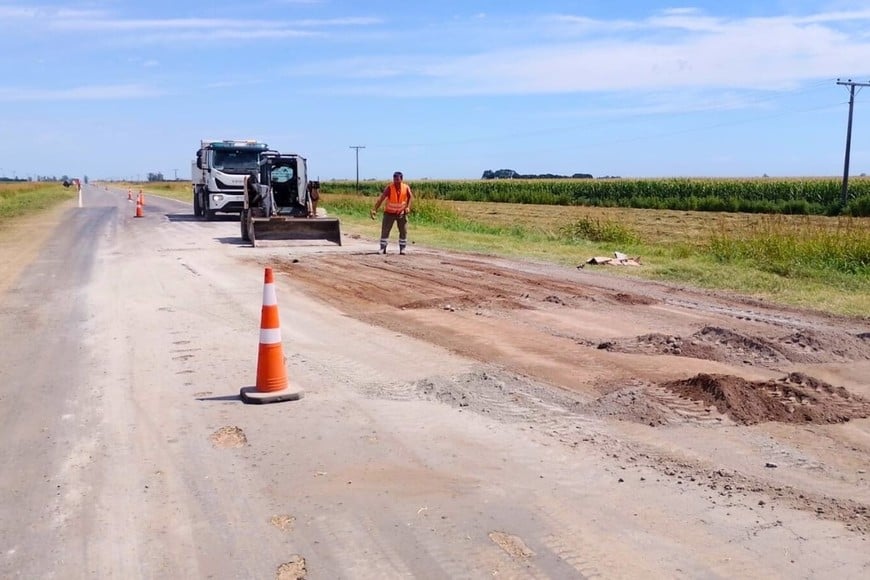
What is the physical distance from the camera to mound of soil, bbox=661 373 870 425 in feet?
21.0

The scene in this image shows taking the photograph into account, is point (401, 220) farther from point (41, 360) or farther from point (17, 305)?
point (41, 360)

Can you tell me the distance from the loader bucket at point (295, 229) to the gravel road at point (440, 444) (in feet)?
33.3

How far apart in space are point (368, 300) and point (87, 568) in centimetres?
855

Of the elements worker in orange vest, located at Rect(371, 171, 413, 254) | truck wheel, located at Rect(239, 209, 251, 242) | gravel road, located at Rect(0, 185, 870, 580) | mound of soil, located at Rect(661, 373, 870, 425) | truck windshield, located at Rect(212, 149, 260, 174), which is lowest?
gravel road, located at Rect(0, 185, 870, 580)

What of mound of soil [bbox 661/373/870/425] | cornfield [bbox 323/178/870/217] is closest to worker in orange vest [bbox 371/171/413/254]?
mound of soil [bbox 661/373/870/425]

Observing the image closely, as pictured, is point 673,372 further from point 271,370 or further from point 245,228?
point 245,228

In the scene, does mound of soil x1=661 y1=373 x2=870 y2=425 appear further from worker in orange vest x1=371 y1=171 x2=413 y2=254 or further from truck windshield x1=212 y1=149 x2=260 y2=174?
truck windshield x1=212 y1=149 x2=260 y2=174

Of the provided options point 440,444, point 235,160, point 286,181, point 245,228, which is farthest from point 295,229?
point 440,444

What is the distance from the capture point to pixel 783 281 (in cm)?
1440

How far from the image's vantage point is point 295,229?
72.2 feet

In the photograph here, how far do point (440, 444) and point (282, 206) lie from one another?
1892cm

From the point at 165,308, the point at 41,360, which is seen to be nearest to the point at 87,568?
the point at 41,360

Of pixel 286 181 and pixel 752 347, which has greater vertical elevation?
pixel 286 181

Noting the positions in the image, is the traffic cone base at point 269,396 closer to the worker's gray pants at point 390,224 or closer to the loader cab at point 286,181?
the worker's gray pants at point 390,224
